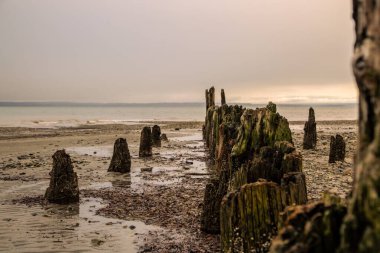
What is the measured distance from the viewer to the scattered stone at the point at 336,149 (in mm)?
16078

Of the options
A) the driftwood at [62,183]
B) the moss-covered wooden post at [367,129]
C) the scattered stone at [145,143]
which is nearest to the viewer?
the moss-covered wooden post at [367,129]

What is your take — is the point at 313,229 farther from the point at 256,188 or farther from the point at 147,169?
the point at 147,169

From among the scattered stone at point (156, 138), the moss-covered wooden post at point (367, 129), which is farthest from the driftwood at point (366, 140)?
the scattered stone at point (156, 138)

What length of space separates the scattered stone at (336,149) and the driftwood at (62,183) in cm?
1008

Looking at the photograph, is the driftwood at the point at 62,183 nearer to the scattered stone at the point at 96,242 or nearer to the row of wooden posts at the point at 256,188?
the scattered stone at the point at 96,242

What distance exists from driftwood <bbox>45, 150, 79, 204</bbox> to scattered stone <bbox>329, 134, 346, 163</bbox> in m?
10.1

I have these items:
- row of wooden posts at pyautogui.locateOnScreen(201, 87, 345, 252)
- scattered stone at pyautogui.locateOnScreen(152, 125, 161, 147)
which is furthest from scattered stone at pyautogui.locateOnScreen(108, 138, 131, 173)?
scattered stone at pyautogui.locateOnScreen(152, 125, 161, 147)

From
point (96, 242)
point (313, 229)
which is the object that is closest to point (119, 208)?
point (96, 242)

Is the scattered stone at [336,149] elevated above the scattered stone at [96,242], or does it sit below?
above

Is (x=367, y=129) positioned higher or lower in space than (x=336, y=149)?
higher

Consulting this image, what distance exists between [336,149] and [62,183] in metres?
10.7

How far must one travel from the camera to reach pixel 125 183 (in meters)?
13.5

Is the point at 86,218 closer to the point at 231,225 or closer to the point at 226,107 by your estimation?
the point at 231,225

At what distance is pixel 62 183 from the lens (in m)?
10.6
